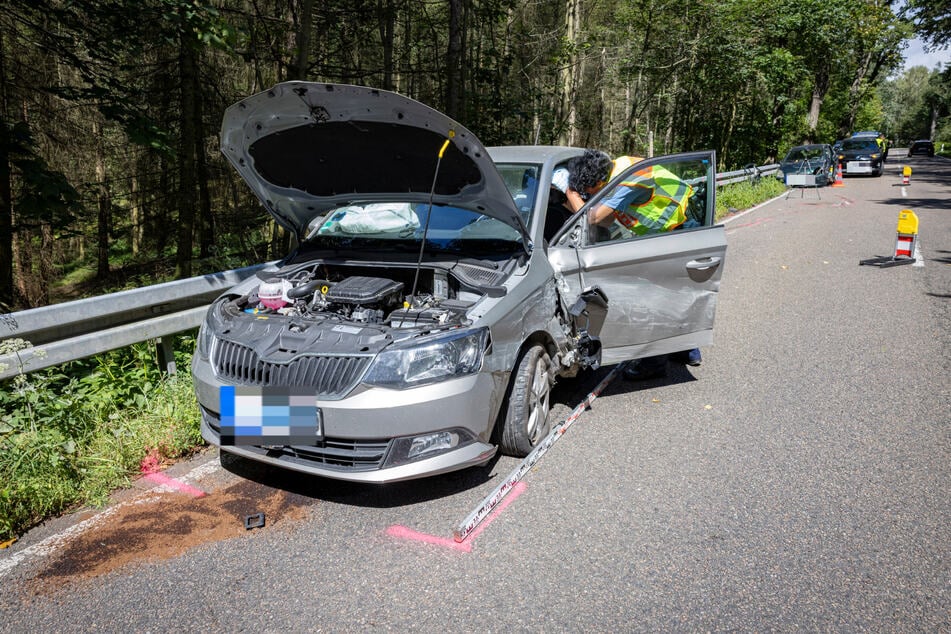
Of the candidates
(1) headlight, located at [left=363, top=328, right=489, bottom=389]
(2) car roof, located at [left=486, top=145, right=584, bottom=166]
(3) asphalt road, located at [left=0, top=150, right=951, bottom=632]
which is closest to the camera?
(3) asphalt road, located at [left=0, top=150, right=951, bottom=632]

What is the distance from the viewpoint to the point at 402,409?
113 inches

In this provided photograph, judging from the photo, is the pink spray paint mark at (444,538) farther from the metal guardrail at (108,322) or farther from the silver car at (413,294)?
the metal guardrail at (108,322)

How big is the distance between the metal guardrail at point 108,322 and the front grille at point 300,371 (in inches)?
44.6

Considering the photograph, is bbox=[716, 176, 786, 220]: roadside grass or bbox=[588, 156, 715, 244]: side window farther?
bbox=[716, 176, 786, 220]: roadside grass

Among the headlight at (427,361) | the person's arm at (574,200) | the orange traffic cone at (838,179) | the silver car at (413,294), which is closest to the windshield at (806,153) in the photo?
the orange traffic cone at (838,179)

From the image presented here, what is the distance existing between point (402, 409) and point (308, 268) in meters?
1.60

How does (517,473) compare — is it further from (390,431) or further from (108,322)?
(108,322)

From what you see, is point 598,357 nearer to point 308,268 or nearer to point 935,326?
point 308,268

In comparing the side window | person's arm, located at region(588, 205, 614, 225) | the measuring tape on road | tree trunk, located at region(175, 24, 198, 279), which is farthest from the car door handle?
tree trunk, located at region(175, 24, 198, 279)

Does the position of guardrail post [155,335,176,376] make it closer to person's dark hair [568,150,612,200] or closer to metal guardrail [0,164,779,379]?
metal guardrail [0,164,779,379]

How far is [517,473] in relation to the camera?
3521 mm

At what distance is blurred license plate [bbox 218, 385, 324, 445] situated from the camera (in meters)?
2.94

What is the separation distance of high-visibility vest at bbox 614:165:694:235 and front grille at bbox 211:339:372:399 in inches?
101

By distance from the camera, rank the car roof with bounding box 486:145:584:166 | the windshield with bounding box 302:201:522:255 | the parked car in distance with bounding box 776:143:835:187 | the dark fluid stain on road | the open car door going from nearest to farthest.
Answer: the dark fluid stain on road, the windshield with bounding box 302:201:522:255, the open car door, the car roof with bounding box 486:145:584:166, the parked car in distance with bounding box 776:143:835:187
